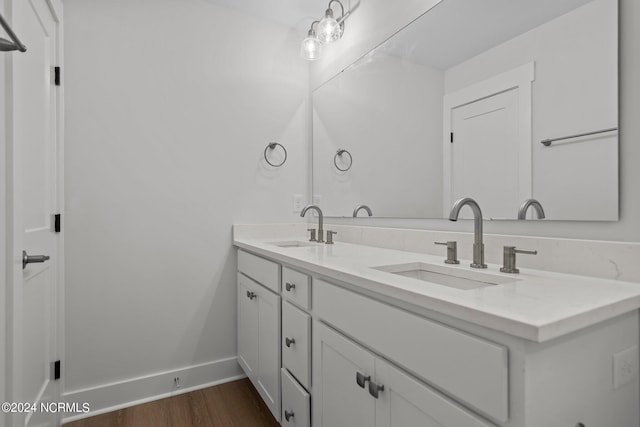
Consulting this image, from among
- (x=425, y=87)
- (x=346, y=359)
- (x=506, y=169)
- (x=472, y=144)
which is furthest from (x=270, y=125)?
(x=346, y=359)

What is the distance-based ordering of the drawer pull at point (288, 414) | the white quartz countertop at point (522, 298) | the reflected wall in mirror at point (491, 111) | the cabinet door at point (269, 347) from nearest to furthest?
the white quartz countertop at point (522, 298), the reflected wall in mirror at point (491, 111), the drawer pull at point (288, 414), the cabinet door at point (269, 347)

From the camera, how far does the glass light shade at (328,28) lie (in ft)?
6.14

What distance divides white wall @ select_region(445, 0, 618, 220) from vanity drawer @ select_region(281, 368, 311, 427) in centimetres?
108

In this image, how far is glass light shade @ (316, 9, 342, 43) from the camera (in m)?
1.87

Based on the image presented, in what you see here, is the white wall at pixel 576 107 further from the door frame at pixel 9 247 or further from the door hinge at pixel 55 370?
the door hinge at pixel 55 370

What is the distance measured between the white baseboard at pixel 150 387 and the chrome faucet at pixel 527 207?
182 centimetres

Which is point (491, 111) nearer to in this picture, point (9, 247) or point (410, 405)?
point (410, 405)

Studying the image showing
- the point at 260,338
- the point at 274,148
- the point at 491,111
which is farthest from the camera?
the point at 274,148

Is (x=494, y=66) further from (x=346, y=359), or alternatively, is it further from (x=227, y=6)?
Answer: (x=227, y=6)

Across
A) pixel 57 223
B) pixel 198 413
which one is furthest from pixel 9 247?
pixel 198 413

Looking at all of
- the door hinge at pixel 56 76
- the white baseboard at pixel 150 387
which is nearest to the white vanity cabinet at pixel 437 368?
the white baseboard at pixel 150 387

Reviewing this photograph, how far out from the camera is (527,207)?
3.70 feet

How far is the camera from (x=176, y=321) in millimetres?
1961

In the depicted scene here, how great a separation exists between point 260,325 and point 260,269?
0.28m
